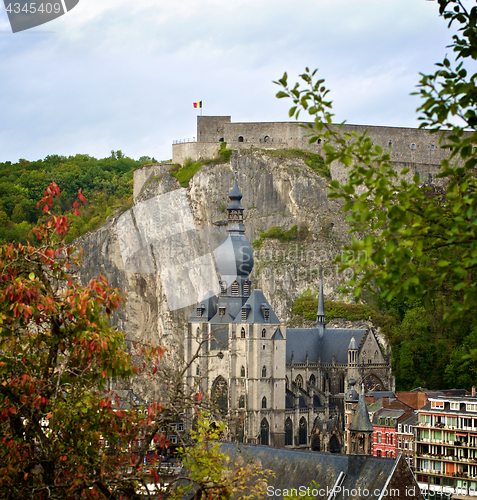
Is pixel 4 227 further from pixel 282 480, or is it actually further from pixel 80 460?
pixel 80 460

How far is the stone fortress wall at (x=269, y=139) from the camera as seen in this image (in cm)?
10256

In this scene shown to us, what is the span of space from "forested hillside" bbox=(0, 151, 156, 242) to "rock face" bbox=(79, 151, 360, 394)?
5.38 metres

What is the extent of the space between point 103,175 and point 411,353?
2442 inches

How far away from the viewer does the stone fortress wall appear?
103 meters

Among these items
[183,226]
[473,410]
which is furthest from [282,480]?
[183,226]

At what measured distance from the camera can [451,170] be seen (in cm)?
932

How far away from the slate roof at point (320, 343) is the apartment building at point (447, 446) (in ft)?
79.1

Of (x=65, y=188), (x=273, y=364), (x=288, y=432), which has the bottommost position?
(x=288, y=432)

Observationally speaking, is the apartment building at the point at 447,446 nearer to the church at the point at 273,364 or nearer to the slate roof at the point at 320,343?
the church at the point at 273,364

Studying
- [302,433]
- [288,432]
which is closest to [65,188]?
[302,433]

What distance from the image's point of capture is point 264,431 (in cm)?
6900

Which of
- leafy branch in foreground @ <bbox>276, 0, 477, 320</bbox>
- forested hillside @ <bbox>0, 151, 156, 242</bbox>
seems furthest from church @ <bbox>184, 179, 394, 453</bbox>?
leafy branch in foreground @ <bbox>276, 0, 477, 320</bbox>

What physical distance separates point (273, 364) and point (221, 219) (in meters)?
31.6

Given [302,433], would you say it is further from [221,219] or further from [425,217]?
[425,217]
